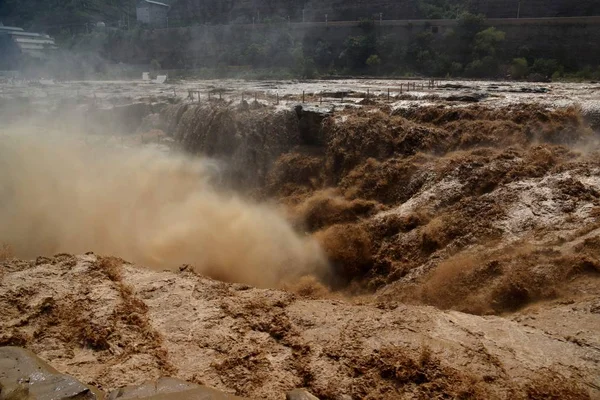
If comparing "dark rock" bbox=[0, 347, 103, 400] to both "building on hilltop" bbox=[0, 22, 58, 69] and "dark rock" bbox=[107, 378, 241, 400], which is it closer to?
"dark rock" bbox=[107, 378, 241, 400]

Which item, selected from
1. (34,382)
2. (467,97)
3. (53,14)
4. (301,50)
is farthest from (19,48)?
(34,382)

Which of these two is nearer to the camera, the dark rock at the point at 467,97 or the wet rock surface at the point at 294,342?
the wet rock surface at the point at 294,342

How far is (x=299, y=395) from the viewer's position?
391cm

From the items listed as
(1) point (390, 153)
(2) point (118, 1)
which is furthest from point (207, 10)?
(1) point (390, 153)

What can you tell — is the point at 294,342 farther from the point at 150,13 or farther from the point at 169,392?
the point at 150,13

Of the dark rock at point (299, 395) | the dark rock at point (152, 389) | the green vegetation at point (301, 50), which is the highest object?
the green vegetation at point (301, 50)

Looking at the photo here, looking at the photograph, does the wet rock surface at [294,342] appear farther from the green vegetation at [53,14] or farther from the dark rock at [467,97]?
the green vegetation at [53,14]

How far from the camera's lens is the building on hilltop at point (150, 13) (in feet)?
145

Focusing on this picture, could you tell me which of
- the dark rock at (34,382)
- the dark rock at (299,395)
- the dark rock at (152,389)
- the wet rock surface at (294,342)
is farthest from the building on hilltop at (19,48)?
the dark rock at (299,395)

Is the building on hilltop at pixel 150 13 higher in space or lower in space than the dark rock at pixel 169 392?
higher

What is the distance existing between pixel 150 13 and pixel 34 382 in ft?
154

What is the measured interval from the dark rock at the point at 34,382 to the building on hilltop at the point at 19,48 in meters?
35.0

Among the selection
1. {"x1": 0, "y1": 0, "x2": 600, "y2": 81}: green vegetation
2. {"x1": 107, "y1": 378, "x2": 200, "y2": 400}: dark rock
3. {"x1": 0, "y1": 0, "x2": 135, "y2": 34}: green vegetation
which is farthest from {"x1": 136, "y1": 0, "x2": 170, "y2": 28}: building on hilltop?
{"x1": 107, "y1": 378, "x2": 200, "y2": 400}: dark rock

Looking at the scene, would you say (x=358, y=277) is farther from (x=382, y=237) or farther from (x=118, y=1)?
(x=118, y=1)
